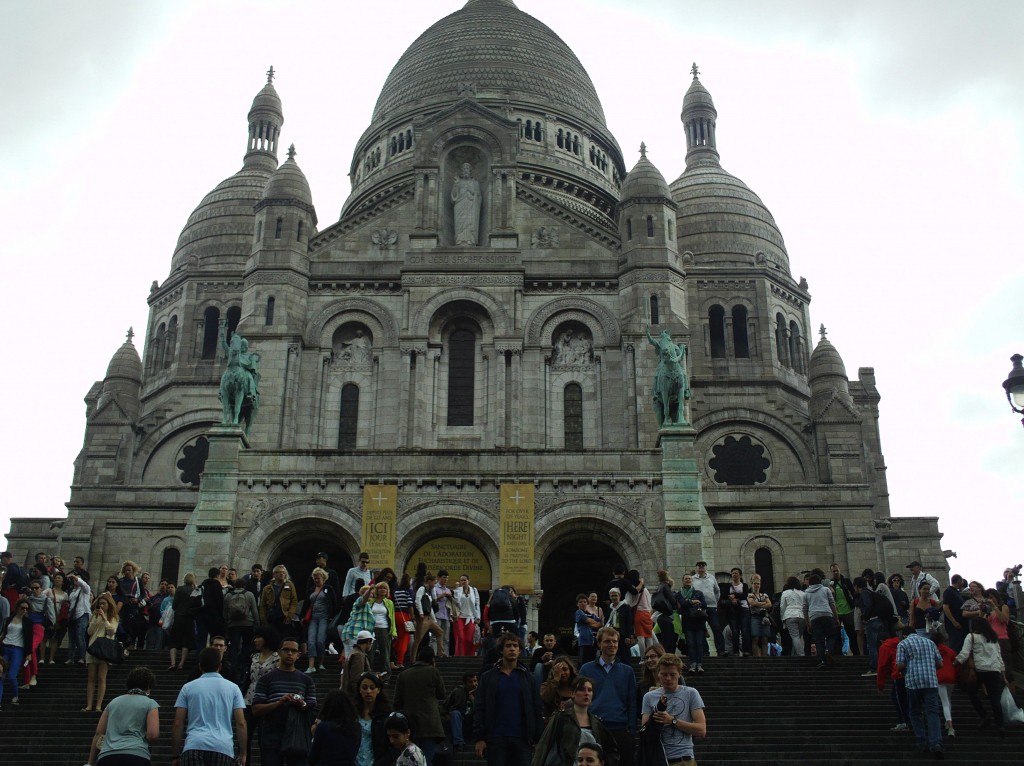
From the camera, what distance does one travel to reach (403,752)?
11547 millimetres

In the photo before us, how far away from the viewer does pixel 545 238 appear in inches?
1572

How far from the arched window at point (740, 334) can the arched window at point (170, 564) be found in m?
22.7

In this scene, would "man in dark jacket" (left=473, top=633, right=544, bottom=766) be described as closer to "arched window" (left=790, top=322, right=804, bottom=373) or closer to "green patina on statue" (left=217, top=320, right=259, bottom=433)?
"green patina on statue" (left=217, top=320, right=259, bottom=433)

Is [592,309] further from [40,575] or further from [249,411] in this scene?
[40,575]

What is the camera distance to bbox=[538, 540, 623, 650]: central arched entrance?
32.3 meters

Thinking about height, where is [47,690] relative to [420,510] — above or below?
below

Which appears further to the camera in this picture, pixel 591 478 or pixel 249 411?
pixel 249 411

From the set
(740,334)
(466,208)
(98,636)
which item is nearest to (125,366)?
(466,208)

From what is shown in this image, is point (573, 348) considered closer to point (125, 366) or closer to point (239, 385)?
point (239, 385)

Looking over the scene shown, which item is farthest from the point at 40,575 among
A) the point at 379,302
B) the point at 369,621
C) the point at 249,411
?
the point at 379,302

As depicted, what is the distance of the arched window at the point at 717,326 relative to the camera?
49.9 m

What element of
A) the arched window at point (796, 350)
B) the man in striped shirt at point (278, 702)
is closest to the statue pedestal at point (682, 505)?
the man in striped shirt at point (278, 702)

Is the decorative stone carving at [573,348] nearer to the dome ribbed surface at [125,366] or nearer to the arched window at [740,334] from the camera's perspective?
the arched window at [740,334]

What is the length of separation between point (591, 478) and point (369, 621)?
13.4m
